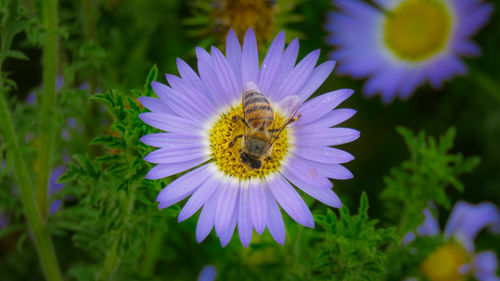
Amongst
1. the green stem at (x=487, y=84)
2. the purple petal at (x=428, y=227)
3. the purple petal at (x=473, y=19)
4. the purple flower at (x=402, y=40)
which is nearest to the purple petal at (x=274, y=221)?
the purple petal at (x=428, y=227)

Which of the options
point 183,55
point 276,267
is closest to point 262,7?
point 183,55

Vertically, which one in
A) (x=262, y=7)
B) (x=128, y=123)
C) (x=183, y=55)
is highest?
(x=183, y=55)

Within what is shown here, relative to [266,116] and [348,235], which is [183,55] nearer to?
Answer: [266,116]

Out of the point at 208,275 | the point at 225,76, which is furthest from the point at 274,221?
the point at 208,275

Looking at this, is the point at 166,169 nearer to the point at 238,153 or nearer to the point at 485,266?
the point at 238,153

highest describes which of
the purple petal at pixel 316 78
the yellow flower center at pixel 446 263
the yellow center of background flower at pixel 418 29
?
the yellow center of background flower at pixel 418 29

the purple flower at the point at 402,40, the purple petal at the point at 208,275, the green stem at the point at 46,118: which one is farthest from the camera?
the purple flower at the point at 402,40

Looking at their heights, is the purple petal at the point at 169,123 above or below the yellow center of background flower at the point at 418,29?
below

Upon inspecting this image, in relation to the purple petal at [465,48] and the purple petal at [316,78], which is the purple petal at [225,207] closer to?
the purple petal at [316,78]
